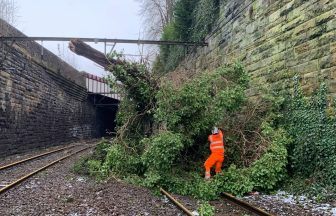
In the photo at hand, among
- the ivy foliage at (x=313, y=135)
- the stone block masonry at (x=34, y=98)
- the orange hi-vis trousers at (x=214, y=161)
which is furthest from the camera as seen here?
the stone block masonry at (x=34, y=98)

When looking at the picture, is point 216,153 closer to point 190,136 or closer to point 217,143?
point 217,143

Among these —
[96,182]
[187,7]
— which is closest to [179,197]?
[96,182]

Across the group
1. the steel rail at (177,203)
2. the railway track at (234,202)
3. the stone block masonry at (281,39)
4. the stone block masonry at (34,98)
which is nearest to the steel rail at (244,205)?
the railway track at (234,202)

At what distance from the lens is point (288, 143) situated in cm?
913

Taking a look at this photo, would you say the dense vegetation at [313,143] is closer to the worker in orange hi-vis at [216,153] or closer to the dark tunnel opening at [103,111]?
the worker in orange hi-vis at [216,153]

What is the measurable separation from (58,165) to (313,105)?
788 cm

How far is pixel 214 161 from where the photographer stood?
9.18 meters

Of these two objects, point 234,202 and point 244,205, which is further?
point 234,202

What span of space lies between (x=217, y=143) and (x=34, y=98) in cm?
1200

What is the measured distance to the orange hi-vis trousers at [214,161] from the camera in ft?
30.0

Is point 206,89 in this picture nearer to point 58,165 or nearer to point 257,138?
point 257,138

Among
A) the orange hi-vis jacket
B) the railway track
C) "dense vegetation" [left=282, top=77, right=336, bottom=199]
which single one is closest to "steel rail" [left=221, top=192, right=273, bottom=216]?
the railway track

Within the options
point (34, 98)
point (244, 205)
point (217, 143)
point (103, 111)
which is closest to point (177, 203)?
point (244, 205)

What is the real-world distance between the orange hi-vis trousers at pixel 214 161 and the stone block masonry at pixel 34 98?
8813mm
